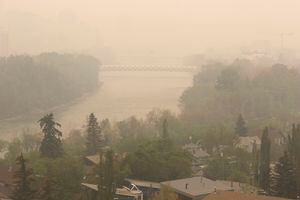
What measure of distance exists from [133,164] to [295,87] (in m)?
9.88

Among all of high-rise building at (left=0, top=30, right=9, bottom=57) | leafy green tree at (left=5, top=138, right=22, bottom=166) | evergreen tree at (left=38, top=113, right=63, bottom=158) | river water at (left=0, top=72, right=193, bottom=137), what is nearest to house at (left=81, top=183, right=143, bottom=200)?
evergreen tree at (left=38, top=113, right=63, bottom=158)

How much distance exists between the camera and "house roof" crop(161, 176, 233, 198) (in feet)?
18.0

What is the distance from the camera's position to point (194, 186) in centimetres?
566

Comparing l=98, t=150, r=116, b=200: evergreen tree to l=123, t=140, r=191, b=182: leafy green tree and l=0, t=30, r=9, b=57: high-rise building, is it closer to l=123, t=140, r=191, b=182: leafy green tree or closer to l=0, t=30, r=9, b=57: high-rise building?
l=123, t=140, r=191, b=182: leafy green tree

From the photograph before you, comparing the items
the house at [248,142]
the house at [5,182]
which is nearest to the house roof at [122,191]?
the house at [5,182]

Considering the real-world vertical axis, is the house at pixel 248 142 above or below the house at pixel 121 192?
above

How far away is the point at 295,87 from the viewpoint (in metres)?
15.4

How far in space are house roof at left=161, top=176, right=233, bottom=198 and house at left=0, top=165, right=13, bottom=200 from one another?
135 cm

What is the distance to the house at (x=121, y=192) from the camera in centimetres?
521

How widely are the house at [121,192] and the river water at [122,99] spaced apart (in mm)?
6020

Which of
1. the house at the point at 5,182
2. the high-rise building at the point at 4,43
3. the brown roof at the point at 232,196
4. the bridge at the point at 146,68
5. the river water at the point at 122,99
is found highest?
the high-rise building at the point at 4,43

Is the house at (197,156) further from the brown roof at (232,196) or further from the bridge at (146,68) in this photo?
the bridge at (146,68)

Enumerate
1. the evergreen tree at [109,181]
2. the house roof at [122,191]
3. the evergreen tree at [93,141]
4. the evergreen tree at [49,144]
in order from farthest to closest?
1. the evergreen tree at [93,141]
2. the evergreen tree at [49,144]
3. the house roof at [122,191]
4. the evergreen tree at [109,181]

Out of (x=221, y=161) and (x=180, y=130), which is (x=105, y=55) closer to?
(x=180, y=130)
